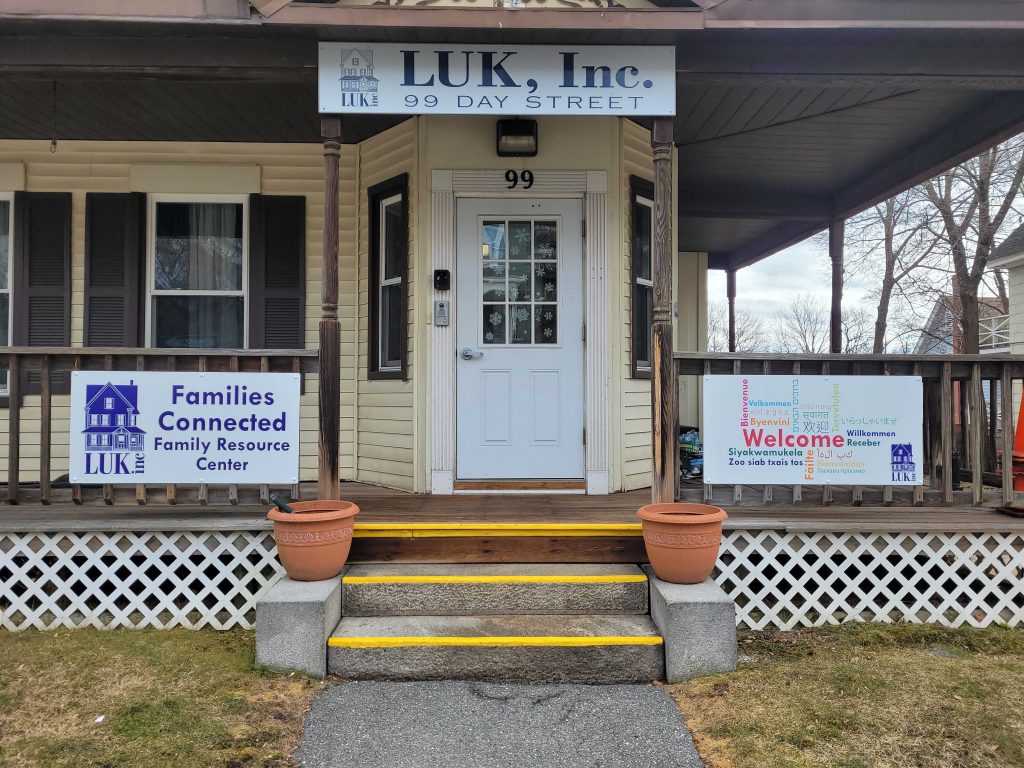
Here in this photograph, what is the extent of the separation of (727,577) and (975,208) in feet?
45.6

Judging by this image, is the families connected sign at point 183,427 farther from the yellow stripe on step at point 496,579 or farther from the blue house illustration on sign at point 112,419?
the yellow stripe on step at point 496,579

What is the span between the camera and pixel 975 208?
45.0ft

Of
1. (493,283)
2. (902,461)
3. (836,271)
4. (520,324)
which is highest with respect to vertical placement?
(836,271)

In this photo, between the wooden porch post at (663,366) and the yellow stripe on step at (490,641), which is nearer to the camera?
the yellow stripe on step at (490,641)

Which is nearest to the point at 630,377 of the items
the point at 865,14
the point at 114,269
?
the point at 865,14

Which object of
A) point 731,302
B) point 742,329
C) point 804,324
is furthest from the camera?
point 742,329

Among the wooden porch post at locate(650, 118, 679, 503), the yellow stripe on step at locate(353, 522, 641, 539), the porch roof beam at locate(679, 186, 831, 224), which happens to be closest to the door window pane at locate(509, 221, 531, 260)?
the wooden porch post at locate(650, 118, 679, 503)

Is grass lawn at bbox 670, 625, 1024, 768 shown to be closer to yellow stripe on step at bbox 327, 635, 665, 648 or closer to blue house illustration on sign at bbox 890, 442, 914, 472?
yellow stripe on step at bbox 327, 635, 665, 648

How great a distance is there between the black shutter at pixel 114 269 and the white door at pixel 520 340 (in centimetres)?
254

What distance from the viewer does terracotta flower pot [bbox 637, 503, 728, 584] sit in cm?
311

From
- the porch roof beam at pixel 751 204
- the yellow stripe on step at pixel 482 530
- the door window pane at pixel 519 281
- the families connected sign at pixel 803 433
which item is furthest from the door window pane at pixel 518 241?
the porch roof beam at pixel 751 204

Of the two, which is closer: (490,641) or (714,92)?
(490,641)

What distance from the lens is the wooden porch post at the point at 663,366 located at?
3.56 m

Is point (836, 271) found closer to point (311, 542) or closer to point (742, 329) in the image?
point (311, 542)
